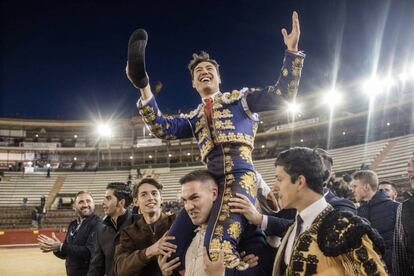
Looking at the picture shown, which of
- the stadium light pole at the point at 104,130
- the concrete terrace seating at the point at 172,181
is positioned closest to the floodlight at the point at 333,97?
the concrete terrace seating at the point at 172,181

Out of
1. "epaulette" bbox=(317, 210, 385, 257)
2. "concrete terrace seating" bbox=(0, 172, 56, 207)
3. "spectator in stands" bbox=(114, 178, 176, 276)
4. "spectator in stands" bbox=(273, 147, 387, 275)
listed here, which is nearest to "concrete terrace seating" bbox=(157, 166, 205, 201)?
"concrete terrace seating" bbox=(0, 172, 56, 207)

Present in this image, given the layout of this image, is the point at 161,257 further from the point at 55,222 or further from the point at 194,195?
the point at 55,222

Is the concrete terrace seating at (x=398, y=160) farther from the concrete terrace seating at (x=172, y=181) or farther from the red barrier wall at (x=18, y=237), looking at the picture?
the red barrier wall at (x=18, y=237)

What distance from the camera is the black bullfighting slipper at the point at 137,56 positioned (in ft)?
8.04

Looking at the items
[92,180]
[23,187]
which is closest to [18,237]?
[23,187]

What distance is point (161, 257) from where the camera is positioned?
92.2 inches

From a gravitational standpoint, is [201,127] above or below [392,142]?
below

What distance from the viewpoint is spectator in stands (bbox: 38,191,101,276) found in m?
4.28

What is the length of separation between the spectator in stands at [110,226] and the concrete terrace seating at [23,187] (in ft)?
82.0

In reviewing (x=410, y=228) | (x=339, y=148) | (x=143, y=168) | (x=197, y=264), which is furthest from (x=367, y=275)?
(x=143, y=168)

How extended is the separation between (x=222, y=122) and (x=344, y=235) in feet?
3.75

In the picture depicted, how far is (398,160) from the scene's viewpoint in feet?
63.9

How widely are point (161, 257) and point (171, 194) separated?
24.8 m

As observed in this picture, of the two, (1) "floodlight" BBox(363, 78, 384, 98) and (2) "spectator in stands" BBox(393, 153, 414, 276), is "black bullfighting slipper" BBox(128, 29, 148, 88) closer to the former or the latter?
(2) "spectator in stands" BBox(393, 153, 414, 276)
